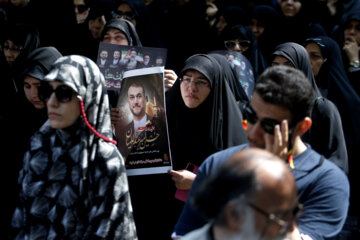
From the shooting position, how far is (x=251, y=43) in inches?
223

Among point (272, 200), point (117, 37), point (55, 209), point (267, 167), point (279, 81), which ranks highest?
point (117, 37)

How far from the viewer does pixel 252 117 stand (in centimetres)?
240

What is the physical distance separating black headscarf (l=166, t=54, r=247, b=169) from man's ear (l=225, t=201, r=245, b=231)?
1.85 metres

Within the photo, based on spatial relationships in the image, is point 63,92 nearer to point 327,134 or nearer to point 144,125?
point 144,125

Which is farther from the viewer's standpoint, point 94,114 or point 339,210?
point 94,114

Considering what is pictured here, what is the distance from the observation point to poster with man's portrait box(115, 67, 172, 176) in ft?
10.9

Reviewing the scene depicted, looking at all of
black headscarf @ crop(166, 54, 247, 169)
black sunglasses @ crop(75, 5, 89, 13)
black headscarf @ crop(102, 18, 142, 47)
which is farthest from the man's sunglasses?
black sunglasses @ crop(75, 5, 89, 13)

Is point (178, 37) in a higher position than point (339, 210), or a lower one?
higher

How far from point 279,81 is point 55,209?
149 cm

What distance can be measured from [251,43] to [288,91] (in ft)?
11.1

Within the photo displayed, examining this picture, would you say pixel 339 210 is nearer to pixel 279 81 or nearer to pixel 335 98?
pixel 279 81

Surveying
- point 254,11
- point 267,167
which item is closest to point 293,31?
point 254,11

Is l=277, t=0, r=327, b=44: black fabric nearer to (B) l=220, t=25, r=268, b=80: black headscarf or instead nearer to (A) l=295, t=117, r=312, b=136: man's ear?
(B) l=220, t=25, r=268, b=80: black headscarf

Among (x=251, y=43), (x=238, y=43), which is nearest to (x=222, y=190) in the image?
(x=238, y=43)
